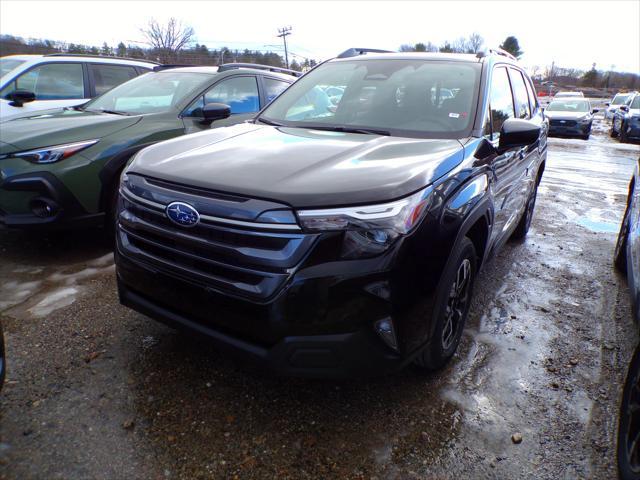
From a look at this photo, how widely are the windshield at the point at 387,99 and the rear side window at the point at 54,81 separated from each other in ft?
15.0

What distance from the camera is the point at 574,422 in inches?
92.0

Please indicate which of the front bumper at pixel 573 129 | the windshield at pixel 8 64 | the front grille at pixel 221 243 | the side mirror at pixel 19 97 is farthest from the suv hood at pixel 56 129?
the front bumper at pixel 573 129

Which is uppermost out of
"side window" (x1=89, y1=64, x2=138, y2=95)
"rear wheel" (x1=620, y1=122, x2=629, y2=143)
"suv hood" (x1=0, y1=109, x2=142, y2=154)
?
"side window" (x1=89, y1=64, x2=138, y2=95)

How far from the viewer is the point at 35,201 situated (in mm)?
3648

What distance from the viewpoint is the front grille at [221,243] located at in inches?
72.5

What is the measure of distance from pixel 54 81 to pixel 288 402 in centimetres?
632

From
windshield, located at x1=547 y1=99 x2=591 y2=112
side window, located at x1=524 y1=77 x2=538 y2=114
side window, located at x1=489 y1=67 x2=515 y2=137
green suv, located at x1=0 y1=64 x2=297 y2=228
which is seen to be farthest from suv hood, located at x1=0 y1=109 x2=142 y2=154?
windshield, located at x1=547 y1=99 x2=591 y2=112

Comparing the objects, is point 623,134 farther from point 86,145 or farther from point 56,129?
point 56,129

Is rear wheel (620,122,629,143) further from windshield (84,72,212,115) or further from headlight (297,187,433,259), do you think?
headlight (297,187,433,259)

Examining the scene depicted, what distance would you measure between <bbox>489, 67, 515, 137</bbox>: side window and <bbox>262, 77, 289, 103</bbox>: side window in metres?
2.75

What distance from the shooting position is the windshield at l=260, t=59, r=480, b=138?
2.84m

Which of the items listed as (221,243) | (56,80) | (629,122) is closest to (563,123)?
(629,122)

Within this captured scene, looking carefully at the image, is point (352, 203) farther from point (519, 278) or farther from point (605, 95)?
point (605, 95)

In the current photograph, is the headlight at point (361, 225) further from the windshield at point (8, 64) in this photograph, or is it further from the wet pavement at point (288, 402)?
the windshield at point (8, 64)
